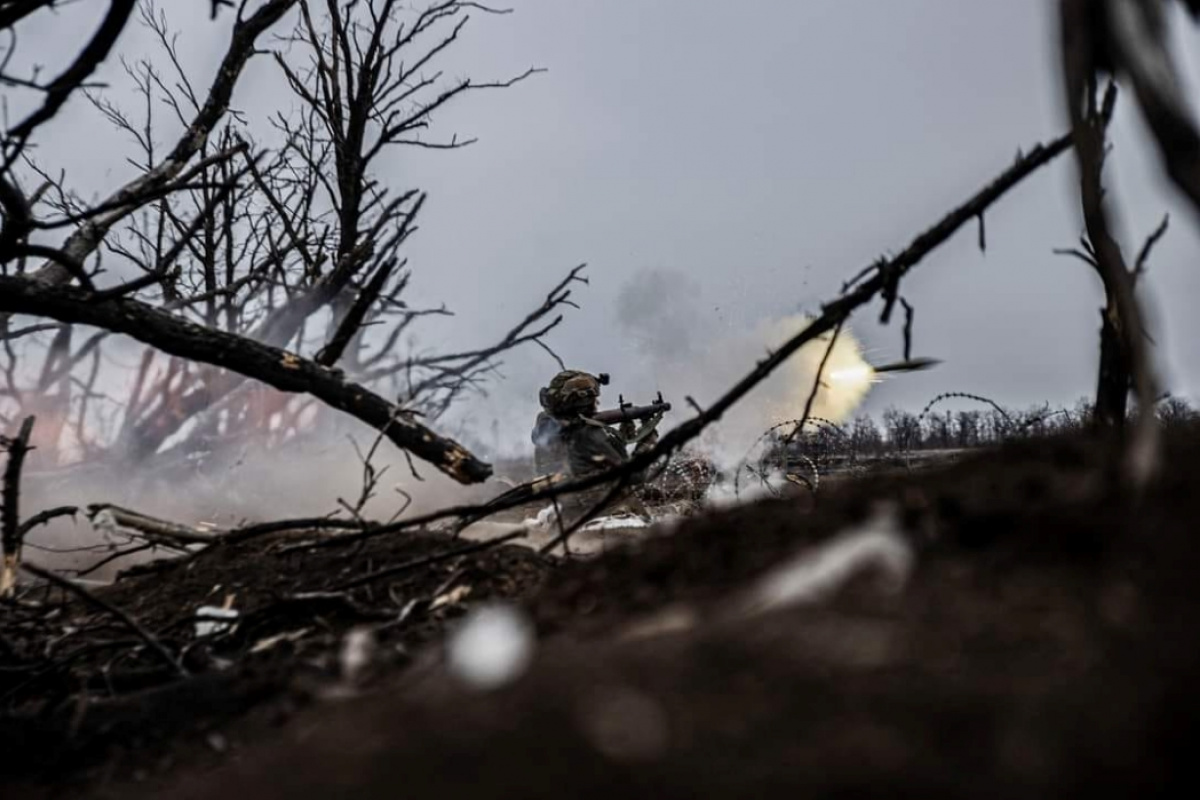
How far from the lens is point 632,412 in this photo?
1266 cm

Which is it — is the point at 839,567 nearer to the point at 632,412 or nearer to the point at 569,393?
the point at 569,393

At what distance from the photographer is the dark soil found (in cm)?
109

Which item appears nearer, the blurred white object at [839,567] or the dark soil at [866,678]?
the dark soil at [866,678]

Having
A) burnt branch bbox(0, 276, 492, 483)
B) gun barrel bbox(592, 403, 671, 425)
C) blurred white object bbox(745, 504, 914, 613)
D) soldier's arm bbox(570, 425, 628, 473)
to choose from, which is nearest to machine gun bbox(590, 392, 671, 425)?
gun barrel bbox(592, 403, 671, 425)

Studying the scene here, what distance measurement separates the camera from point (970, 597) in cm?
143

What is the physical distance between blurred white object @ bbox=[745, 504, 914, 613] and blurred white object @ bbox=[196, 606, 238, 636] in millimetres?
2445

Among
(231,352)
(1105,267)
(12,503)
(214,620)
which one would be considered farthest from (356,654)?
(12,503)

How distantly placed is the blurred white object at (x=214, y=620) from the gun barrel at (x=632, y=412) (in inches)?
336

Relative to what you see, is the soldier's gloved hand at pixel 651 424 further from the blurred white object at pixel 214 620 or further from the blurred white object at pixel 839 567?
the blurred white object at pixel 839 567

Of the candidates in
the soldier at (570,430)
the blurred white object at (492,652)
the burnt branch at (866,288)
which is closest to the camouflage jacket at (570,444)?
the soldier at (570,430)

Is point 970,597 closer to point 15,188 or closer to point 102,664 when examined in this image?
point 102,664

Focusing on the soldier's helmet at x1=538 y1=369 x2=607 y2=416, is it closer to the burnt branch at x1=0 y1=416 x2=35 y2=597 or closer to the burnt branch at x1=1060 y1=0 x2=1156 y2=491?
the burnt branch at x1=0 y1=416 x2=35 y2=597

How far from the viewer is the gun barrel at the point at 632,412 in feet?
41.0

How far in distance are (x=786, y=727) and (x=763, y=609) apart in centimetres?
35
